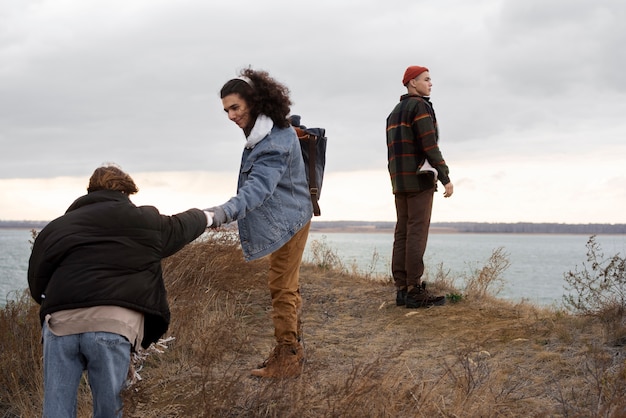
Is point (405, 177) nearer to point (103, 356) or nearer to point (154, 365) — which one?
point (154, 365)

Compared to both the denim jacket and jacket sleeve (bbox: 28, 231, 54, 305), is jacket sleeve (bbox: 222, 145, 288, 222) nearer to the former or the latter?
the denim jacket

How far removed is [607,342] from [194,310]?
383 cm

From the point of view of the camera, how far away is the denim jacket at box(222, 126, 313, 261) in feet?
13.9

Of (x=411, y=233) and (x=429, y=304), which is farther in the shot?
(x=429, y=304)

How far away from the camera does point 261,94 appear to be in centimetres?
441

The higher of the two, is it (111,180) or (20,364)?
(111,180)

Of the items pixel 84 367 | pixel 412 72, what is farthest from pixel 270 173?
pixel 412 72

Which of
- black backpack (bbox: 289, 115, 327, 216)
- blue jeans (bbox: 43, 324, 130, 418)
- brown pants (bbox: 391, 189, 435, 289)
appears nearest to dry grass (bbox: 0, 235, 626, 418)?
blue jeans (bbox: 43, 324, 130, 418)

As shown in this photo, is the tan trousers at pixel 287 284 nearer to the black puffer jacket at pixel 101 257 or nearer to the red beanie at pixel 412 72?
the black puffer jacket at pixel 101 257

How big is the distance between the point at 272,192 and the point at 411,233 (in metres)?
3.28

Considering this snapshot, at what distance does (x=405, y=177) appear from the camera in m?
7.14

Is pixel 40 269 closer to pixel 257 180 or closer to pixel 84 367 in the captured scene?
pixel 84 367

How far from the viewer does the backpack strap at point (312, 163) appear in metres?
4.79

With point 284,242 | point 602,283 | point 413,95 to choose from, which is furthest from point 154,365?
point 602,283
